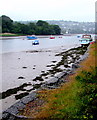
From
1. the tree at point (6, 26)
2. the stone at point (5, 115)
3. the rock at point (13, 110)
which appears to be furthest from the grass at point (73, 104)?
the tree at point (6, 26)

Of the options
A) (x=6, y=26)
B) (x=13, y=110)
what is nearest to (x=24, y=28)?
(x=6, y=26)

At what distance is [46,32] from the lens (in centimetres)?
12656

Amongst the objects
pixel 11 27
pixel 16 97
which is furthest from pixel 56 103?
pixel 11 27

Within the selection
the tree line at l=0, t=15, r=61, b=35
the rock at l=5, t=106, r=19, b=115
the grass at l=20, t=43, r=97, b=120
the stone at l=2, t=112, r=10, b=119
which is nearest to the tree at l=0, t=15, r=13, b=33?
the tree line at l=0, t=15, r=61, b=35

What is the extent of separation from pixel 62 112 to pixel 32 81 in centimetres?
942

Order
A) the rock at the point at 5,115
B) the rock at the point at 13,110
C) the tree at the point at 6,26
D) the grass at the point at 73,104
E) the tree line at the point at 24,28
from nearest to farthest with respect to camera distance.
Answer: the grass at the point at 73,104
the rock at the point at 5,115
the rock at the point at 13,110
the tree at the point at 6,26
the tree line at the point at 24,28

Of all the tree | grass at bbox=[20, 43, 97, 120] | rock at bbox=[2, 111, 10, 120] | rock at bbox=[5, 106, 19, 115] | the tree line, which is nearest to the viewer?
grass at bbox=[20, 43, 97, 120]

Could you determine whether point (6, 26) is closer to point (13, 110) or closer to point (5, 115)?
point (13, 110)

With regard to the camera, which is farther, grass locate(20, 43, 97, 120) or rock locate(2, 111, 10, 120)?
rock locate(2, 111, 10, 120)

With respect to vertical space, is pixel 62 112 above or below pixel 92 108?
below

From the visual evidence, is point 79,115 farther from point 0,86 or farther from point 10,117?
point 0,86

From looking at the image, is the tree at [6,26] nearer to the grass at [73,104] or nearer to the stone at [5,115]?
the grass at [73,104]

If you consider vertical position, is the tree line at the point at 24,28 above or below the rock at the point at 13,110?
above

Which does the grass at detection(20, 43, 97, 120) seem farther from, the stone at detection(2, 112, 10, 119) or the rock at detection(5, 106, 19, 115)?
the stone at detection(2, 112, 10, 119)
